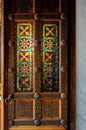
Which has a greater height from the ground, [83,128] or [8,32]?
[8,32]

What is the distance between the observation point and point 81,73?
152cm

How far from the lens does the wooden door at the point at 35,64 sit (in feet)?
7.72

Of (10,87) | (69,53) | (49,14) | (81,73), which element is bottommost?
(10,87)

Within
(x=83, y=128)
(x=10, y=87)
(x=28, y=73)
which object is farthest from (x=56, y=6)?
(x=83, y=128)

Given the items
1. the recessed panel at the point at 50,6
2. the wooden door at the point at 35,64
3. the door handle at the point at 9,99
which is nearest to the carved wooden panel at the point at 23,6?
the wooden door at the point at 35,64

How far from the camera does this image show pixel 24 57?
2391 millimetres

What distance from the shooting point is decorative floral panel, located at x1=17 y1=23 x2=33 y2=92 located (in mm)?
2373

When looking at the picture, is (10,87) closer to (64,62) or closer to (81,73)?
(64,62)

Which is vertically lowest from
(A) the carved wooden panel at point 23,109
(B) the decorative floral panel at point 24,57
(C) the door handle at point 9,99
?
(A) the carved wooden panel at point 23,109

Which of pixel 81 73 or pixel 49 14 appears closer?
pixel 81 73

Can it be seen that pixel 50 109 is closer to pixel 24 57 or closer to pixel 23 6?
pixel 24 57

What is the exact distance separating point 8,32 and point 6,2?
280 millimetres

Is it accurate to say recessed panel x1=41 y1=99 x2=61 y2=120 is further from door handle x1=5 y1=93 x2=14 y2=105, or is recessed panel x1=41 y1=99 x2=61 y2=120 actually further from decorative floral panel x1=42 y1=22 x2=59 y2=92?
door handle x1=5 y1=93 x2=14 y2=105

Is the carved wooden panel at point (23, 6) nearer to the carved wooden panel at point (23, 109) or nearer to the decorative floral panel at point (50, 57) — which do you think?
the decorative floral panel at point (50, 57)
